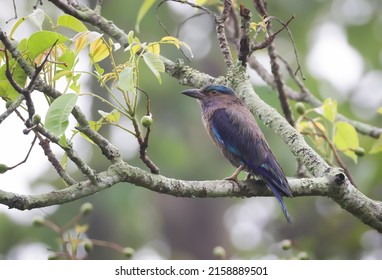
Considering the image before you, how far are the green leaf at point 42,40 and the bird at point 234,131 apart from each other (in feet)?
5.51

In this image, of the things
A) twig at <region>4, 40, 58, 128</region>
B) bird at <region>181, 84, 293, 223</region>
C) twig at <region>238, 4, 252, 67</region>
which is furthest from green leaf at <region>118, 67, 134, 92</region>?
bird at <region>181, 84, 293, 223</region>

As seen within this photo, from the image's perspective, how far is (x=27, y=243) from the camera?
1001cm

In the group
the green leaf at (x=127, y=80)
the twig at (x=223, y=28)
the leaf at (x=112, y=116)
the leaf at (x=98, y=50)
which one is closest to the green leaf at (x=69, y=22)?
the leaf at (x=98, y=50)

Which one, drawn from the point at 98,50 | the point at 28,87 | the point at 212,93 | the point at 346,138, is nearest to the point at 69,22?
the point at 98,50

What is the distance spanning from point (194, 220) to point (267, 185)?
434 inches

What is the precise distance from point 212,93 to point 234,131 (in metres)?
0.30

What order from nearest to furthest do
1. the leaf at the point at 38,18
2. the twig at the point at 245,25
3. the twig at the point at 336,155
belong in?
the leaf at the point at 38,18 < the twig at the point at 245,25 < the twig at the point at 336,155

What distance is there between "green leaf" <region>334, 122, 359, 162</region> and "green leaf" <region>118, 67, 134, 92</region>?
1.79 m

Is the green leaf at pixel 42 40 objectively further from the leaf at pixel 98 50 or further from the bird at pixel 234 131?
the bird at pixel 234 131

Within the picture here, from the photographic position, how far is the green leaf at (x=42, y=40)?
9.41 feet

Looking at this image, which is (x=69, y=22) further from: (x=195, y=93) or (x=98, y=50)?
(x=195, y=93)

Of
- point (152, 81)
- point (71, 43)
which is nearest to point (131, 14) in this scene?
point (152, 81)

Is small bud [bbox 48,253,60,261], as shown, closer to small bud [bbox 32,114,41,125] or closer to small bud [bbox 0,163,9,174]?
small bud [bbox 0,163,9,174]
